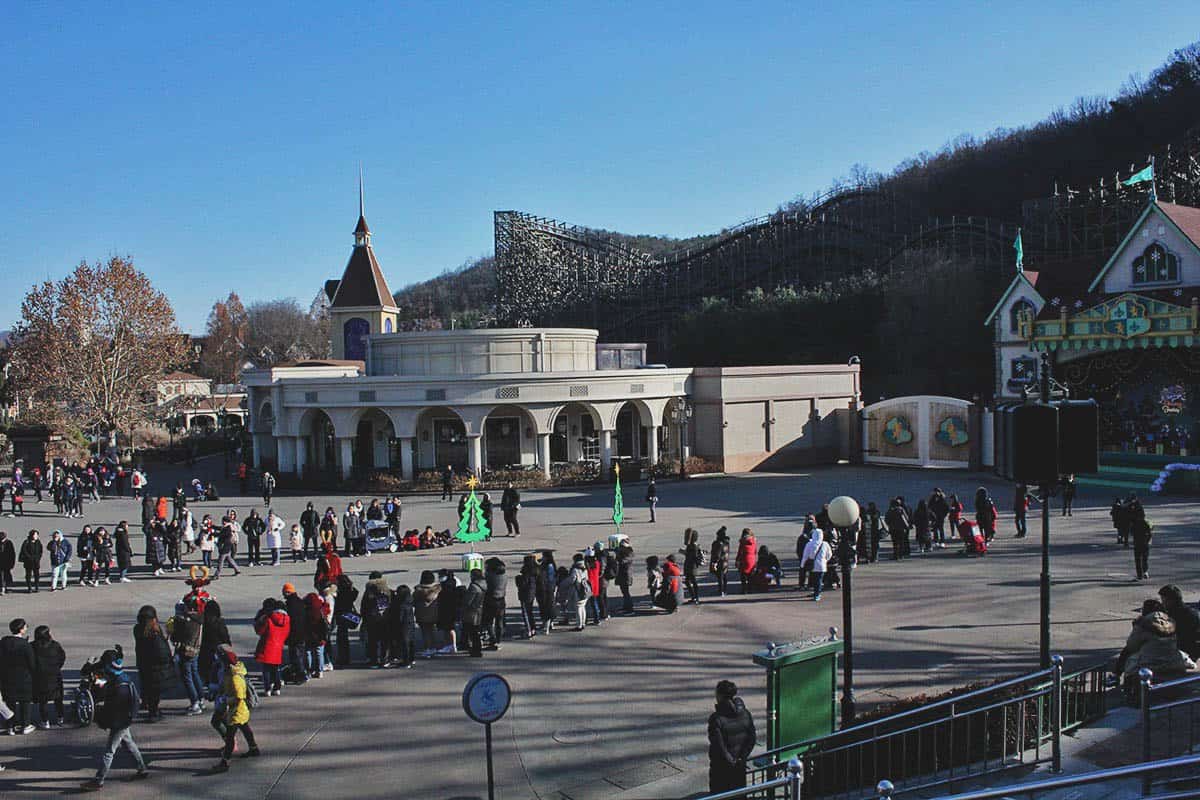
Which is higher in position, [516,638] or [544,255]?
[544,255]

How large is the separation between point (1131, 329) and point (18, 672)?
35879mm

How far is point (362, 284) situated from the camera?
6944 cm

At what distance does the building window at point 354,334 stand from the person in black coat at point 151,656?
5869 cm

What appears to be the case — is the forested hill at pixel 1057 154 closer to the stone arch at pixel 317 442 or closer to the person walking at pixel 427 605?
the stone arch at pixel 317 442

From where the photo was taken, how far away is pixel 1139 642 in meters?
9.76

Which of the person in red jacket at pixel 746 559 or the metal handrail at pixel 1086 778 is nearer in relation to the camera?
the metal handrail at pixel 1086 778

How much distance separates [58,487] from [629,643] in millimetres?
25574

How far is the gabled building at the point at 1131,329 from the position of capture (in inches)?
1353

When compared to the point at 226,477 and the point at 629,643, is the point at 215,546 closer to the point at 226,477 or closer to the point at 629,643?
the point at 629,643

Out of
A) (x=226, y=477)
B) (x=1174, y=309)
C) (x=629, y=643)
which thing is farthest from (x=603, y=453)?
(x=629, y=643)

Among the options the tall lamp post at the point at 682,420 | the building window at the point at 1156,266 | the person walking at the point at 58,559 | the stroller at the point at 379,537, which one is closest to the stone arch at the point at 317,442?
A: the tall lamp post at the point at 682,420

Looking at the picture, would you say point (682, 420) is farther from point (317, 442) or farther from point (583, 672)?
point (583, 672)

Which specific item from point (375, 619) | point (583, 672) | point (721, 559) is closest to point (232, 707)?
point (375, 619)

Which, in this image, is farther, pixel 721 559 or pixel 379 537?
pixel 379 537
